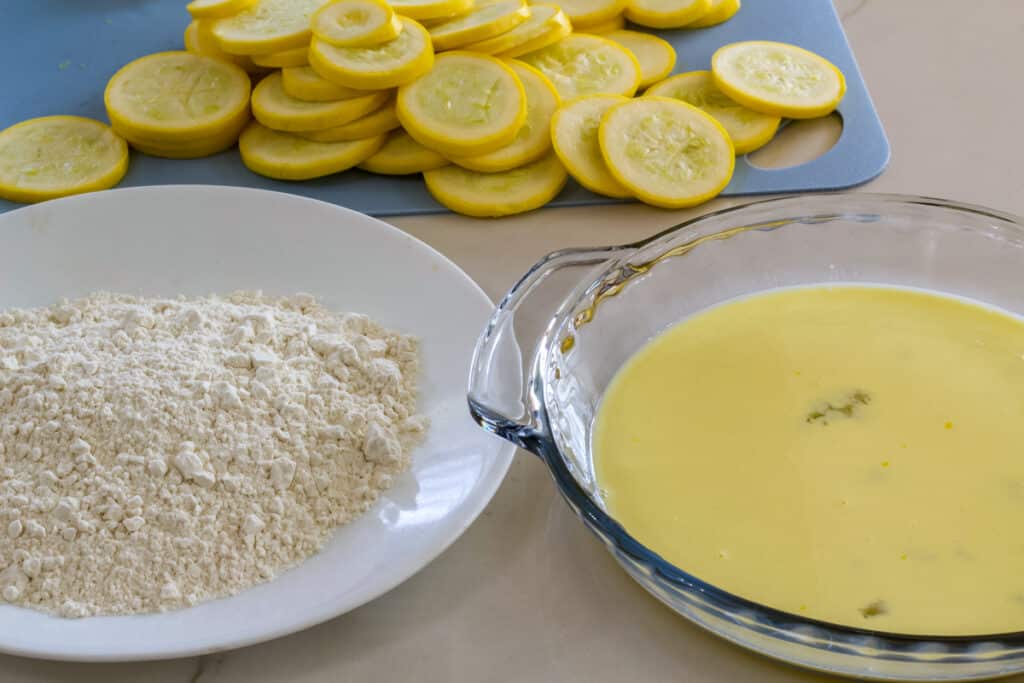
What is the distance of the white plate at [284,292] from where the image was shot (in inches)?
30.1

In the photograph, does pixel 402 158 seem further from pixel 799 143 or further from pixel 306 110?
pixel 799 143

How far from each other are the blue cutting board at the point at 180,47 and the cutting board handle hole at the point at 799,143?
1cm

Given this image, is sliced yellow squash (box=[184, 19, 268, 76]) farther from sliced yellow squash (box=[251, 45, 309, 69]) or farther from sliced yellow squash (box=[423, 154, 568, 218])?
sliced yellow squash (box=[423, 154, 568, 218])

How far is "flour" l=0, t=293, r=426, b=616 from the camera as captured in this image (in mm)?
800

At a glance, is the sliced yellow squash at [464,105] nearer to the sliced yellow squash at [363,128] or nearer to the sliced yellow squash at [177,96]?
the sliced yellow squash at [363,128]

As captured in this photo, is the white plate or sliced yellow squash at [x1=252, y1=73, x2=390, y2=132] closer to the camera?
the white plate

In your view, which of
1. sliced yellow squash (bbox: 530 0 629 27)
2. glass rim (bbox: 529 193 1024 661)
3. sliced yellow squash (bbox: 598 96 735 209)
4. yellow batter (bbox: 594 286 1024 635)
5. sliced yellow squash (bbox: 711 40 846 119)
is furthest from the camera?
sliced yellow squash (bbox: 530 0 629 27)

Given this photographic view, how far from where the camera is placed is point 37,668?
31.0 inches

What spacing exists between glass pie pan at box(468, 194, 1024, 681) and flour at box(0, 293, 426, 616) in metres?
0.13

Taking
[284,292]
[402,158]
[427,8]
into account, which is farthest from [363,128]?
[284,292]

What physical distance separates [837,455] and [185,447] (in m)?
0.47

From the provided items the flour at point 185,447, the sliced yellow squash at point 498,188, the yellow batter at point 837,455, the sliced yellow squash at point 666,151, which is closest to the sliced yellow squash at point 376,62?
the sliced yellow squash at point 498,188

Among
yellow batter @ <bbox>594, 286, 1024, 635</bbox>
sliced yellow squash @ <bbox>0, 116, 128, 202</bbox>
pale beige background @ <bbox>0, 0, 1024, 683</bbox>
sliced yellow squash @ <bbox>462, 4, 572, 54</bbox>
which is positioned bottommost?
pale beige background @ <bbox>0, 0, 1024, 683</bbox>

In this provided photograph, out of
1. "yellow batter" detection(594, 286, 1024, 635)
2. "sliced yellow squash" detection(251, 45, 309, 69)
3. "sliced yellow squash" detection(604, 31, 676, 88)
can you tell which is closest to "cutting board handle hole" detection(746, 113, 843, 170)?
"sliced yellow squash" detection(604, 31, 676, 88)
